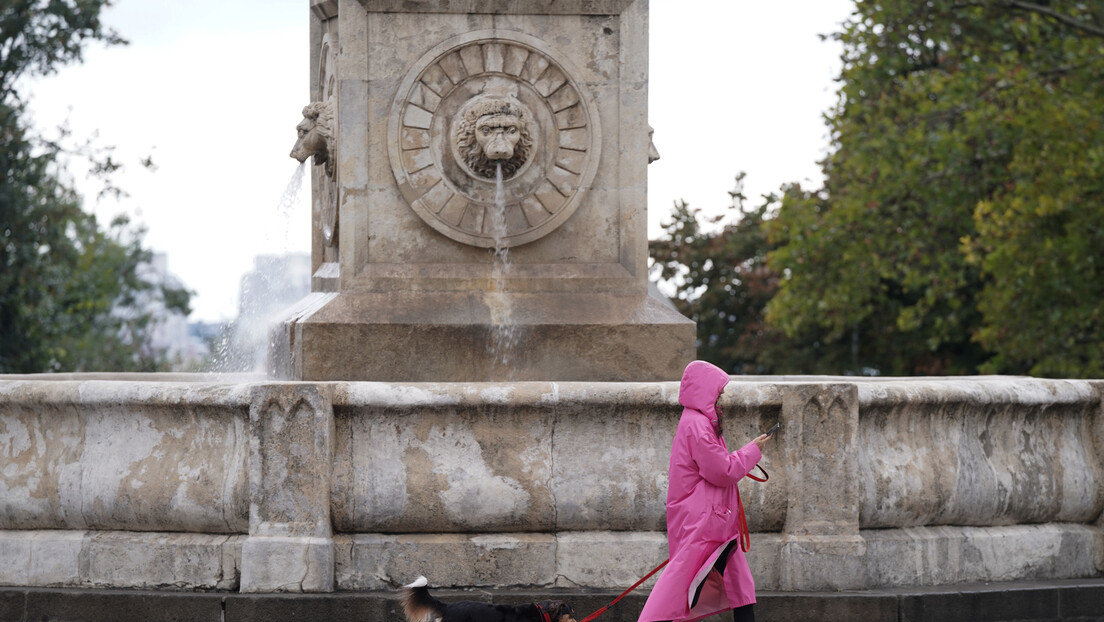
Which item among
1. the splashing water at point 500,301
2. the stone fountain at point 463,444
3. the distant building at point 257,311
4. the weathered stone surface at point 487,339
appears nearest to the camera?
the stone fountain at point 463,444

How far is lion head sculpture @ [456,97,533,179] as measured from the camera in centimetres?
807

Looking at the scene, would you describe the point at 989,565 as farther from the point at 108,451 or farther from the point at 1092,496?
the point at 108,451

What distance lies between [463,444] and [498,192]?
1986mm

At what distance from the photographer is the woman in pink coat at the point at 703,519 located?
5805 millimetres

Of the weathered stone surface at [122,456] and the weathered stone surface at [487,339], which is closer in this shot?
the weathered stone surface at [122,456]

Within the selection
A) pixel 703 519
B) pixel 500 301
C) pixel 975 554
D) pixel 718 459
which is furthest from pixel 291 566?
pixel 975 554

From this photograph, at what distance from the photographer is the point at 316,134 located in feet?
29.1

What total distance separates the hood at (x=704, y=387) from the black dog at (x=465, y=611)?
1.00 metres

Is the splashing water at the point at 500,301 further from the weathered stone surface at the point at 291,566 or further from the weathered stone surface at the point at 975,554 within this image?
the weathered stone surface at the point at 975,554

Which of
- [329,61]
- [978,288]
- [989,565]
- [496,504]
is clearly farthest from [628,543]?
[978,288]

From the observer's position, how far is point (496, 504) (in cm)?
663

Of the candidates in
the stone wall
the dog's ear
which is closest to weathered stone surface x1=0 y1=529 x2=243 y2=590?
the stone wall

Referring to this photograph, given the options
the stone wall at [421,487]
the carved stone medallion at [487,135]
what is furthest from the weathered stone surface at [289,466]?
the carved stone medallion at [487,135]

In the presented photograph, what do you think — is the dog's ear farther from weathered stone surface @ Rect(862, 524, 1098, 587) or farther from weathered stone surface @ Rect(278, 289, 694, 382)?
weathered stone surface @ Rect(278, 289, 694, 382)
